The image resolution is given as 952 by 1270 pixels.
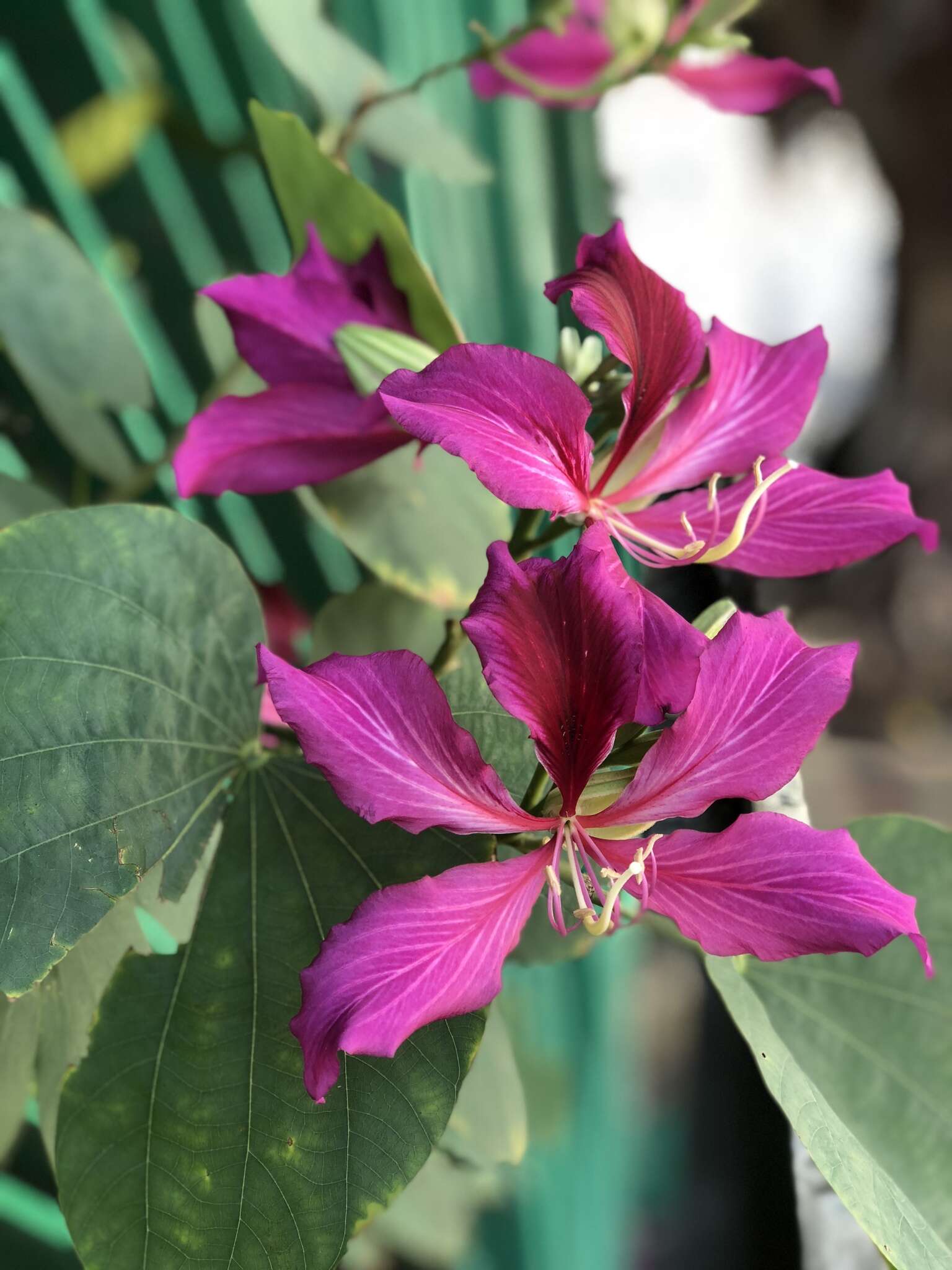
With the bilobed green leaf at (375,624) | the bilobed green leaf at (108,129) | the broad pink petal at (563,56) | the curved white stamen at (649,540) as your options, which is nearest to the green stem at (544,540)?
the curved white stamen at (649,540)

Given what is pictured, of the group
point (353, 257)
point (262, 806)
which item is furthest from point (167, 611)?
point (353, 257)

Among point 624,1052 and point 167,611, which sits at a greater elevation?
point 167,611

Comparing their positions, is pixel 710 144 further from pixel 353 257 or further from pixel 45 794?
pixel 45 794

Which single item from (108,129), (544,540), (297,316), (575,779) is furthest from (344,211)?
(108,129)

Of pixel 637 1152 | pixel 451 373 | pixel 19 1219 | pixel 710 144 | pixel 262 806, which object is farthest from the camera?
pixel 637 1152

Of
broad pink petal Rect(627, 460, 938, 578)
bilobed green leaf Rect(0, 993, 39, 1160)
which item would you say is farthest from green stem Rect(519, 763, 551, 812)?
bilobed green leaf Rect(0, 993, 39, 1160)

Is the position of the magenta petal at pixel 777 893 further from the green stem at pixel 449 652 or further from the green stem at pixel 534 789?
the green stem at pixel 449 652

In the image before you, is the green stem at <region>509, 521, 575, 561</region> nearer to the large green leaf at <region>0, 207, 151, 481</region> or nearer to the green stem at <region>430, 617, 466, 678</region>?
the green stem at <region>430, 617, 466, 678</region>
